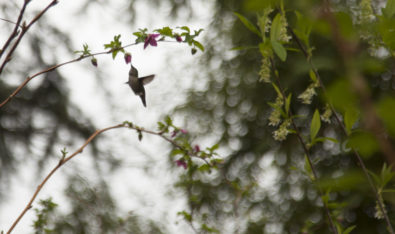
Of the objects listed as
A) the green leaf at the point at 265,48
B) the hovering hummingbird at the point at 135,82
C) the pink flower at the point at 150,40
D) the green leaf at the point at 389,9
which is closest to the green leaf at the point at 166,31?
the pink flower at the point at 150,40

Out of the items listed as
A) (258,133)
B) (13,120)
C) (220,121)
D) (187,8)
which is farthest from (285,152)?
(13,120)

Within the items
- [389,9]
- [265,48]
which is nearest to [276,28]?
[265,48]

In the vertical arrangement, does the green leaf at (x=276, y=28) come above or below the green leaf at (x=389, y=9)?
above

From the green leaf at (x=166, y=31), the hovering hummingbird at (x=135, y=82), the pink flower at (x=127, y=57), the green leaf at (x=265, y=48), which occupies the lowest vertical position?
the green leaf at (x=265, y=48)

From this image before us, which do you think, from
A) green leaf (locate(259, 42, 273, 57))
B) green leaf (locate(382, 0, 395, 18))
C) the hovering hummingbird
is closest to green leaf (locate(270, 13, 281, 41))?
green leaf (locate(259, 42, 273, 57))

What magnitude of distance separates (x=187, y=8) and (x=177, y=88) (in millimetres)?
615

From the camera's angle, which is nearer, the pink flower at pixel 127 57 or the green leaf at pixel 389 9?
the green leaf at pixel 389 9

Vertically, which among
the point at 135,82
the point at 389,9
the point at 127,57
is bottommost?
the point at 389,9

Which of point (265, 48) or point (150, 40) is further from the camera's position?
point (150, 40)

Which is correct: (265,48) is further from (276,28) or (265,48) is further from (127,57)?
(127,57)

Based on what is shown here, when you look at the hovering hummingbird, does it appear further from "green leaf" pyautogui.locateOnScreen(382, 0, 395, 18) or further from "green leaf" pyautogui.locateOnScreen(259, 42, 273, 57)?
"green leaf" pyautogui.locateOnScreen(382, 0, 395, 18)

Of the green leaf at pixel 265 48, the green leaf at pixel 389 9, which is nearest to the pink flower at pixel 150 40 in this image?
the green leaf at pixel 265 48

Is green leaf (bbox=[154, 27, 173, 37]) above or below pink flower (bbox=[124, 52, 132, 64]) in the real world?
above

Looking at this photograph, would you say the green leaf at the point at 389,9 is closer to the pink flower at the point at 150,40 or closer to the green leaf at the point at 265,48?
the green leaf at the point at 265,48
